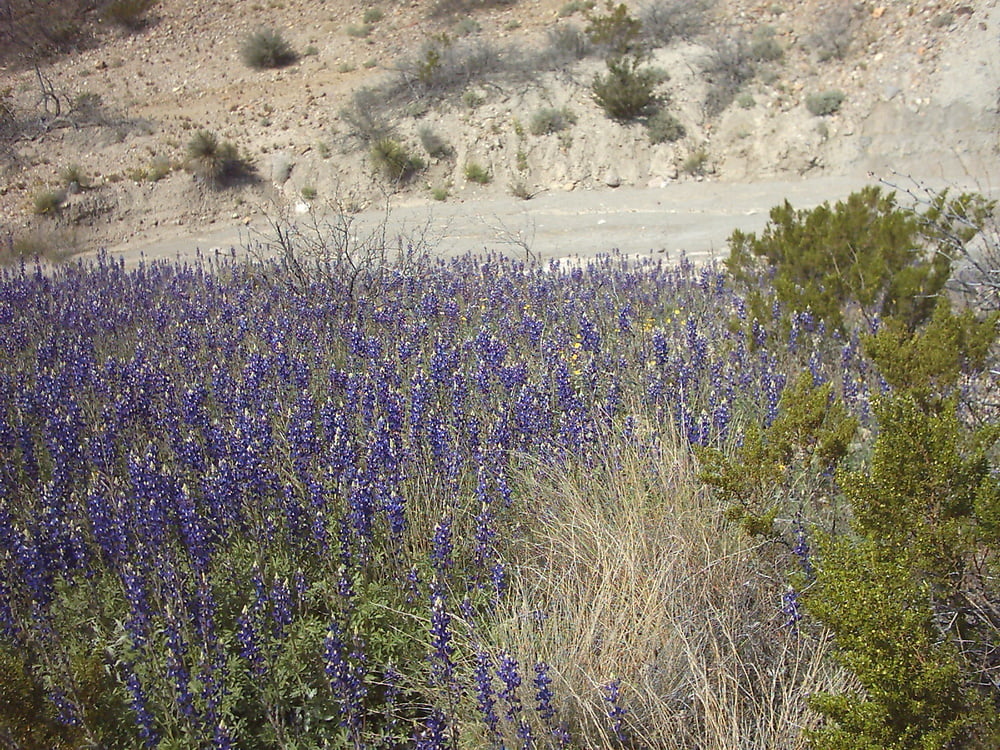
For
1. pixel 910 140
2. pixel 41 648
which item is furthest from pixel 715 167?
pixel 41 648

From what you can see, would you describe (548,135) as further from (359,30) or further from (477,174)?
(359,30)

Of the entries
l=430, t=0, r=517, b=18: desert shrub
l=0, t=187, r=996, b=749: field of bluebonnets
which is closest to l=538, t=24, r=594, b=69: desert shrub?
l=430, t=0, r=517, b=18: desert shrub

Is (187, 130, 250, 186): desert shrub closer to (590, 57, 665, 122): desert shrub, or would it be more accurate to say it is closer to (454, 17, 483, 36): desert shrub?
(590, 57, 665, 122): desert shrub

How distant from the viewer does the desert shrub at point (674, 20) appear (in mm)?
23270

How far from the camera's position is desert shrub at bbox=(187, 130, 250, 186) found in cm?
1966

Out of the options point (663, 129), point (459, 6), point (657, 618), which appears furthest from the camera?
point (459, 6)

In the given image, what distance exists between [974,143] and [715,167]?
620 centimetres

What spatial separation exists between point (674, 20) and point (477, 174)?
9.57m

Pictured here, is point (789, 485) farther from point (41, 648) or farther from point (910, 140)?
point (910, 140)

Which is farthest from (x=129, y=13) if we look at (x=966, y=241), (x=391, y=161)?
(x=966, y=241)

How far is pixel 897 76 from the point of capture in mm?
19781

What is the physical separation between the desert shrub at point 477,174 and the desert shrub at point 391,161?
4.72 ft

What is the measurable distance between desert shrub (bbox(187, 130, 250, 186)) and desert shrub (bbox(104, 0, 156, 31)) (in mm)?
14718

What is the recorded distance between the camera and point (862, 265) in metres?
6.44
